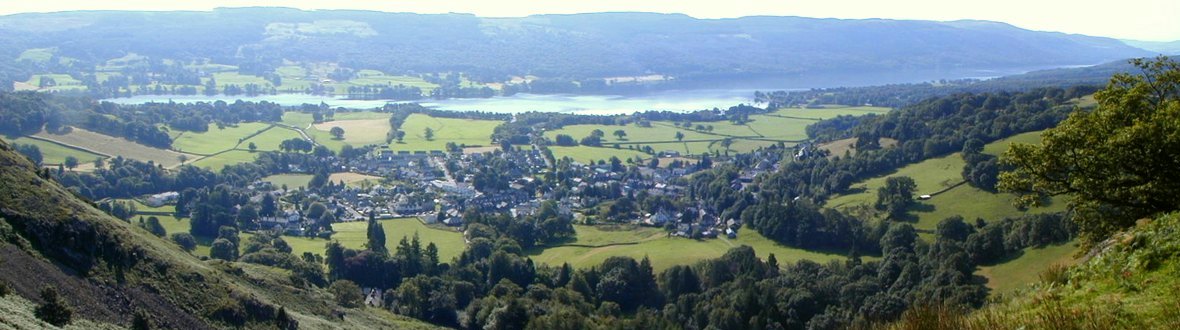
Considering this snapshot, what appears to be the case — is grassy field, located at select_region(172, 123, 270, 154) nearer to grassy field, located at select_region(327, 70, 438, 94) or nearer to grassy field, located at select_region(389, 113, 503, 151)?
grassy field, located at select_region(389, 113, 503, 151)

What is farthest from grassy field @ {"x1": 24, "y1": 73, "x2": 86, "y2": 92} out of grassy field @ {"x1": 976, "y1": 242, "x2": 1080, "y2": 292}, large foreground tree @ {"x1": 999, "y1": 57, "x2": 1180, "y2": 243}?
large foreground tree @ {"x1": 999, "y1": 57, "x2": 1180, "y2": 243}

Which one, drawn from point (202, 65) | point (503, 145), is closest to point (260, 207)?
point (503, 145)

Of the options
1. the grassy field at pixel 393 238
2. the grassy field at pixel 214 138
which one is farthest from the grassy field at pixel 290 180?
the grassy field at pixel 393 238

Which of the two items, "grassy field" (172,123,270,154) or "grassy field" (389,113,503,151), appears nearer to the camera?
"grassy field" (172,123,270,154)

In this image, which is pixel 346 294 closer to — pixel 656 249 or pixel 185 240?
pixel 185 240

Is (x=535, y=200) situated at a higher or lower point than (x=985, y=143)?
lower

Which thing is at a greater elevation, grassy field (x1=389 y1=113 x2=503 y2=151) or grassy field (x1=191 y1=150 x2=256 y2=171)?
grassy field (x1=389 y1=113 x2=503 y2=151)

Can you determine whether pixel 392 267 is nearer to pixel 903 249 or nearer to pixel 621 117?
pixel 903 249
